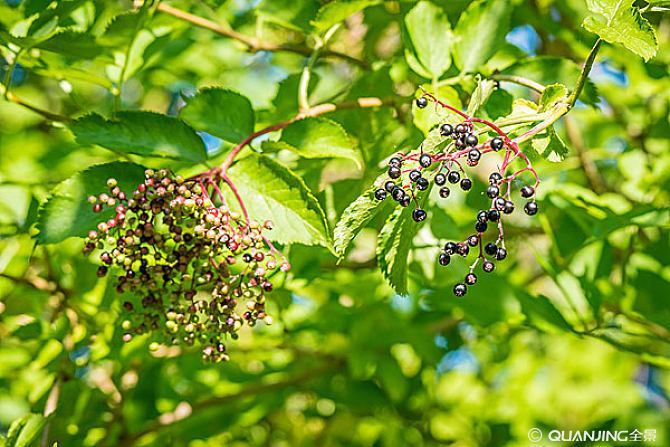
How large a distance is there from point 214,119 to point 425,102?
1.29 feet

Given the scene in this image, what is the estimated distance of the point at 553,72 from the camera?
4.43 feet

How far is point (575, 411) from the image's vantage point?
9.06 ft

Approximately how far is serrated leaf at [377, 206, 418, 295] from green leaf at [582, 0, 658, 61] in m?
0.34

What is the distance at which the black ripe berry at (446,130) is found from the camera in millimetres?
962

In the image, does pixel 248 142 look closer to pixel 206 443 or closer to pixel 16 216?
pixel 16 216

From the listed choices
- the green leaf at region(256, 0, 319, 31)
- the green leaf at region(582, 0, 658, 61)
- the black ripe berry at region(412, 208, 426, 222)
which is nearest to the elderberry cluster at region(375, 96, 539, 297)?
the black ripe berry at region(412, 208, 426, 222)

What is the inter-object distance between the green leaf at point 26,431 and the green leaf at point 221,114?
576 millimetres

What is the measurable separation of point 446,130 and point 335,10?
1.59 ft

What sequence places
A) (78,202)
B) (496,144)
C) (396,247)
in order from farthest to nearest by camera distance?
1. (78,202)
2. (396,247)
3. (496,144)

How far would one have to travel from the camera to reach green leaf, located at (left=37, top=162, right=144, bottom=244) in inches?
46.1

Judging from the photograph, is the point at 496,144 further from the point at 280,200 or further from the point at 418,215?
the point at 280,200

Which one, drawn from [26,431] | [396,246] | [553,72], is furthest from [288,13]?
[26,431]

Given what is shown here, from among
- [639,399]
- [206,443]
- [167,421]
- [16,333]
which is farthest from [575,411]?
[16,333]

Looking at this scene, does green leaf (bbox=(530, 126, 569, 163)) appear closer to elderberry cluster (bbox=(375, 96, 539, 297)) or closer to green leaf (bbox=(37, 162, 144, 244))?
elderberry cluster (bbox=(375, 96, 539, 297))
